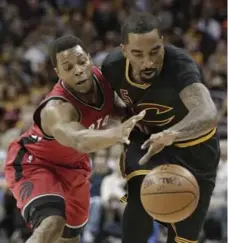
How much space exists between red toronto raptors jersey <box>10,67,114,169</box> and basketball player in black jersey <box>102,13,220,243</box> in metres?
0.09

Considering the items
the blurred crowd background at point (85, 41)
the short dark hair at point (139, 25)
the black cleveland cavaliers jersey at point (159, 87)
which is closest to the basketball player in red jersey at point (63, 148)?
the black cleveland cavaliers jersey at point (159, 87)

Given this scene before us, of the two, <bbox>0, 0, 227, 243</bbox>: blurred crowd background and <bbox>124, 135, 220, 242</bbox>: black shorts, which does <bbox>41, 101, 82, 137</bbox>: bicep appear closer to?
<bbox>124, 135, 220, 242</bbox>: black shorts

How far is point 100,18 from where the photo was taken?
38.8 ft

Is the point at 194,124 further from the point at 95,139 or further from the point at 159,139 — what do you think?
the point at 95,139

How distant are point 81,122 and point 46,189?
1.77 feet

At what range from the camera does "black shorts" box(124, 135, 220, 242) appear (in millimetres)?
4316

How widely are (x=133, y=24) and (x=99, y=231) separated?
A: 3.47 metres

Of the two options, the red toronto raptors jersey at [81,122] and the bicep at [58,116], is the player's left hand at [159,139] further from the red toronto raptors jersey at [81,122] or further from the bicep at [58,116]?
the red toronto raptors jersey at [81,122]

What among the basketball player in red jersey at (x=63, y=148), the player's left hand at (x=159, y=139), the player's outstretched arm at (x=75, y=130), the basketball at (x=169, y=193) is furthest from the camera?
the basketball player in red jersey at (x=63, y=148)

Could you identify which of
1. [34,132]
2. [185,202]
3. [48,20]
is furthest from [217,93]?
[185,202]

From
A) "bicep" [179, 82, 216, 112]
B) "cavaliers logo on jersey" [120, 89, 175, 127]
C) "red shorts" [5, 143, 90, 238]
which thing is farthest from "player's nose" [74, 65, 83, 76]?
"red shorts" [5, 143, 90, 238]

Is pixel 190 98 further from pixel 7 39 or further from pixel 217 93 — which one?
pixel 7 39

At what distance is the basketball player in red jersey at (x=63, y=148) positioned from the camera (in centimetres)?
406

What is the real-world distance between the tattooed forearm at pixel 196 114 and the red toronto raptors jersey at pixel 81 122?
62 centimetres
